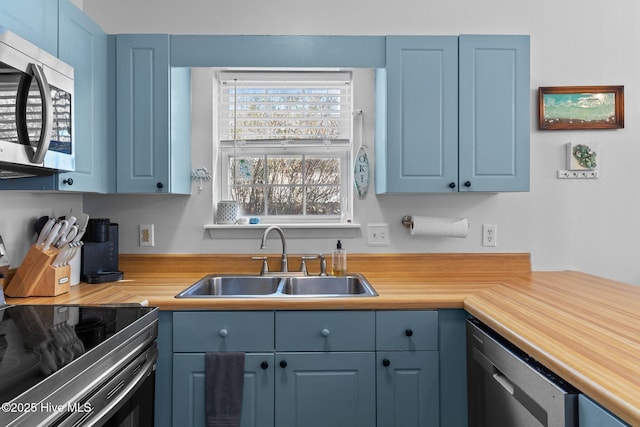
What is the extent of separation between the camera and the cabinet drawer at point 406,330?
1.75m

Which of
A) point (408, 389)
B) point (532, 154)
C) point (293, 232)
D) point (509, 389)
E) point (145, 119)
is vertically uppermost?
point (145, 119)

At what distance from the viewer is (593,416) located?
942 millimetres

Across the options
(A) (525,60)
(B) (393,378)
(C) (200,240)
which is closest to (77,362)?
(B) (393,378)

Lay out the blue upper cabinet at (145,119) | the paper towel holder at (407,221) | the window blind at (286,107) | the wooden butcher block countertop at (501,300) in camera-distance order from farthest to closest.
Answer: the window blind at (286,107) < the paper towel holder at (407,221) < the blue upper cabinet at (145,119) < the wooden butcher block countertop at (501,300)

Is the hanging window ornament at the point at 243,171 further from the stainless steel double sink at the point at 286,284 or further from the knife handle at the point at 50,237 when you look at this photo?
the knife handle at the point at 50,237

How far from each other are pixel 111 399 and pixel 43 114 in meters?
0.92

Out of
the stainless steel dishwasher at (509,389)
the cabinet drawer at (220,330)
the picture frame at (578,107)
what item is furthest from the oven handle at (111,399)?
the picture frame at (578,107)

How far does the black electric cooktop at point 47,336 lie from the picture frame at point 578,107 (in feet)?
7.29

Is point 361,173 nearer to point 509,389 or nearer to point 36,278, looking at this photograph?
point 509,389

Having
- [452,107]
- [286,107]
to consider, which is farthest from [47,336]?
[452,107]

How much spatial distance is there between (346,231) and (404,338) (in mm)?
768

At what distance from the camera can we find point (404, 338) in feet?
5.75

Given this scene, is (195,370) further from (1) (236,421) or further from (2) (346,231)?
(2) (346,231)

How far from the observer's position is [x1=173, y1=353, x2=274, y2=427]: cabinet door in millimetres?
1729
